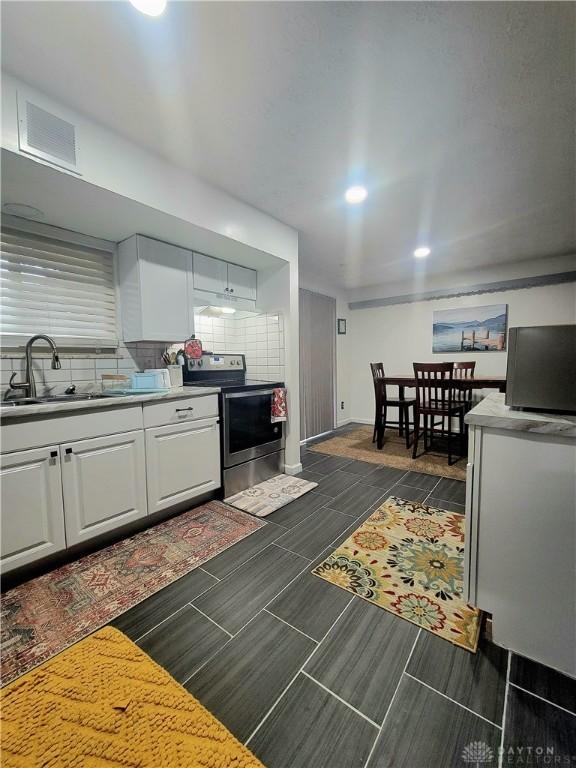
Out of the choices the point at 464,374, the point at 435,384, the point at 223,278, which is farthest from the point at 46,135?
the point at 464,374

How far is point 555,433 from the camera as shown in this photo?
979 millimetres

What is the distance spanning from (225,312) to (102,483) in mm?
1846

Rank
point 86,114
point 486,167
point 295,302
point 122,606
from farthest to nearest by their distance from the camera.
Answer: point 295,302 < point 486,167 < point 86,114 < point 122,606

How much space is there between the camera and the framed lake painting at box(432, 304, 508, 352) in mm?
4039

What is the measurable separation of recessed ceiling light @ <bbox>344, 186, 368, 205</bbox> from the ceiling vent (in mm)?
1707

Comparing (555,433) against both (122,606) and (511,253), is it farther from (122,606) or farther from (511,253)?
(511,253)

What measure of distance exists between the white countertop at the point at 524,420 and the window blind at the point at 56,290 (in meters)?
2.43

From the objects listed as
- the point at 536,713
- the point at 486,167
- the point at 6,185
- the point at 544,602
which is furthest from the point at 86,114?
the point at 536,713

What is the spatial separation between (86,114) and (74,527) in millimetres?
2137

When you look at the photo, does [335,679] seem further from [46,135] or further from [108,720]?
[46,135]

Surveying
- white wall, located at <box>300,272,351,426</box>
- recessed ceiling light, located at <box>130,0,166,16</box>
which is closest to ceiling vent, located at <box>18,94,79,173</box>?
recessed ceiling light, located at <box>130,0,166,16</box>

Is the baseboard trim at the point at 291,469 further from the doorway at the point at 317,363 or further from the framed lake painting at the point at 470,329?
the framed lake painting at the point at 470,329

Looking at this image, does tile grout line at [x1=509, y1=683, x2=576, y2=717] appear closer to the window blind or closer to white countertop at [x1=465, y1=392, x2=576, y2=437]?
white countertop at [x1=465, y1=392, x2=576, y2=437]

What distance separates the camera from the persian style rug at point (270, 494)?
229cm
